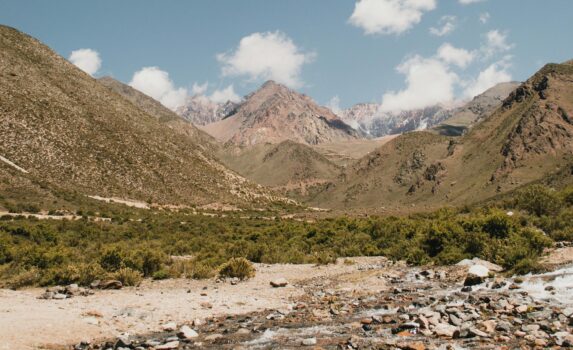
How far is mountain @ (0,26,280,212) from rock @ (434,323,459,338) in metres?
62.6

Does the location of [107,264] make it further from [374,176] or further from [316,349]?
[374,176]

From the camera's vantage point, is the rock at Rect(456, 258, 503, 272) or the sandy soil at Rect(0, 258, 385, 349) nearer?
the sandy soil at Rect(0, 258, 385, 349)

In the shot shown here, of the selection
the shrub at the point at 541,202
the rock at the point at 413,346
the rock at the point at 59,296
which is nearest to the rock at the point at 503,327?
the rock at the point at 413,346

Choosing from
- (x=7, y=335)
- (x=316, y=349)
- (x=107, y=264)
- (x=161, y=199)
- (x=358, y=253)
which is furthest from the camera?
(x=161, y=199)

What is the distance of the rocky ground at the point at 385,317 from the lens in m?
10.5

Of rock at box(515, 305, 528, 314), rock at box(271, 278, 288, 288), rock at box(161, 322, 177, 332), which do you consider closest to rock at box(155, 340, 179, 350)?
rock at box(161, 322, 177, 332)

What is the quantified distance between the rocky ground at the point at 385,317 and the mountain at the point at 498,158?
95852 millimetres

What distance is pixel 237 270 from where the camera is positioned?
21766 millimetres

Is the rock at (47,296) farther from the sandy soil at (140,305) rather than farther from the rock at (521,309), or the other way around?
the rock at (521,309)

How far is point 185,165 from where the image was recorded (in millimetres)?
99750

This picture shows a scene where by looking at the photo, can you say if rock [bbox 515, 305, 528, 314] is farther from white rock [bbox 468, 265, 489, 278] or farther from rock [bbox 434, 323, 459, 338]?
white rock [bbox 468, 265, 489, 278]

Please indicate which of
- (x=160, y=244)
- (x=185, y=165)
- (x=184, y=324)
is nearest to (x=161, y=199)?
(x=185, y=165)

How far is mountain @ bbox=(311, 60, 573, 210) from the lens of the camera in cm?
12500

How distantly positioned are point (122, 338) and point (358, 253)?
1965 cm
